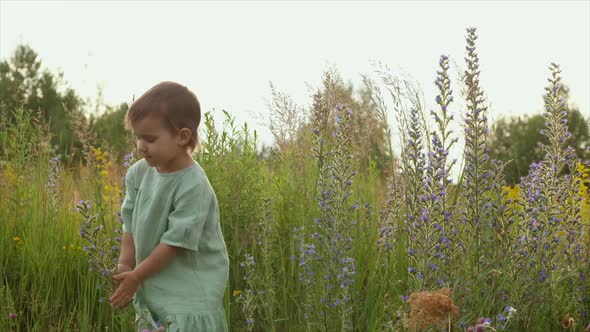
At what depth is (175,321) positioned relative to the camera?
343 cm

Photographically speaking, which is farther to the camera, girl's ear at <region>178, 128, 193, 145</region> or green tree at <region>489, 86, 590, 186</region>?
green tree at <region>489, 86, 590, 186</region>

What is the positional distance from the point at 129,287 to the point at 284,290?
1.40m

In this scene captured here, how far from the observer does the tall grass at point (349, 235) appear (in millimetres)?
3783

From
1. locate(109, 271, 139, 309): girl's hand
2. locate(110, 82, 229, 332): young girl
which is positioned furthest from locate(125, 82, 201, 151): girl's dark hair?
locate(109, 271, 139, 309): girl's hand

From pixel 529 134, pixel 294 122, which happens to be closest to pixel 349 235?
pixel 294 122

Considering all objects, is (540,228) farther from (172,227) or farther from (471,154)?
(172,227)

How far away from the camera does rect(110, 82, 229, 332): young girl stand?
11.2ft

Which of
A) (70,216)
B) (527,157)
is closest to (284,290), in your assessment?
(70,216)

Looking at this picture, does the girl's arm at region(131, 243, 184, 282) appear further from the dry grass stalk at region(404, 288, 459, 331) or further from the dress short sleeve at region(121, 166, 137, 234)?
the dry grass stalk at region(404, 288, 459, 331)

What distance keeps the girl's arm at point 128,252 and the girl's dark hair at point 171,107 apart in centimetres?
59

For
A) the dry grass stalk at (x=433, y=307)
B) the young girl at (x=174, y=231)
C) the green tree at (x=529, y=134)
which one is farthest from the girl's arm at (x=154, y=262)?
the green tree at (x=529, y=134)

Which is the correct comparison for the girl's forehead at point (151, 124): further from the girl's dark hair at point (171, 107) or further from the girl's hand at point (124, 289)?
the girl's hand at point (124, 289)

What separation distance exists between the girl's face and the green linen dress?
114 mm

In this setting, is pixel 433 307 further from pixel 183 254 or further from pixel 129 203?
pixel 129 203
